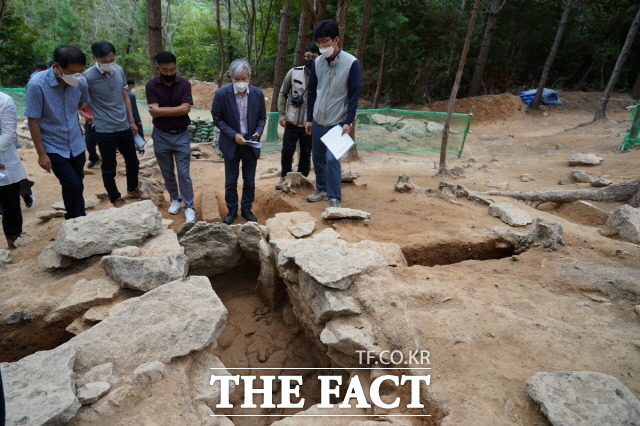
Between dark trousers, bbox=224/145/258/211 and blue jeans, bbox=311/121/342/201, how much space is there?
28.1 inches

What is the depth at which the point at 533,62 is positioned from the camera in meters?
17.5

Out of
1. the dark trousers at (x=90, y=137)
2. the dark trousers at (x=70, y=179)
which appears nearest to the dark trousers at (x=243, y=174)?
the dark trousers at (x=70, y=179)

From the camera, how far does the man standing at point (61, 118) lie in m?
3.33

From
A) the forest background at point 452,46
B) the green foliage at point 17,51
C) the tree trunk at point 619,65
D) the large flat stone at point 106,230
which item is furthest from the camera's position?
the green foliage at point 17,51

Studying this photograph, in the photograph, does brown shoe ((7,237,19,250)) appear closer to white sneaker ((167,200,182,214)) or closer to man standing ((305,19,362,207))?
white sneaker ((167,200,182,214))

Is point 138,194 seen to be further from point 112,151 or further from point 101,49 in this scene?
point 101,49

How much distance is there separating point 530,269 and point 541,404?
154 centimetres

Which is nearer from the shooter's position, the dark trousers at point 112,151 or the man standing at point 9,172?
the man standing at point 9,172

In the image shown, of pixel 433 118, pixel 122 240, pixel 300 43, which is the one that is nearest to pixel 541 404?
pixel 122 240

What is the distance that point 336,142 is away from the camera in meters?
3.91

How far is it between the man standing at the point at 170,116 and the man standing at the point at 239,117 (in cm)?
38

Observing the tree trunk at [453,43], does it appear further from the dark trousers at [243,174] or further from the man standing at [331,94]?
the dark trousers at [243,174]

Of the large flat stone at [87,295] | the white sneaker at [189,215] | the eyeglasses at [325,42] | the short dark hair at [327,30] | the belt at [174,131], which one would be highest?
the short dark hair at [327,30]

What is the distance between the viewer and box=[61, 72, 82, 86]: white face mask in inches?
134
